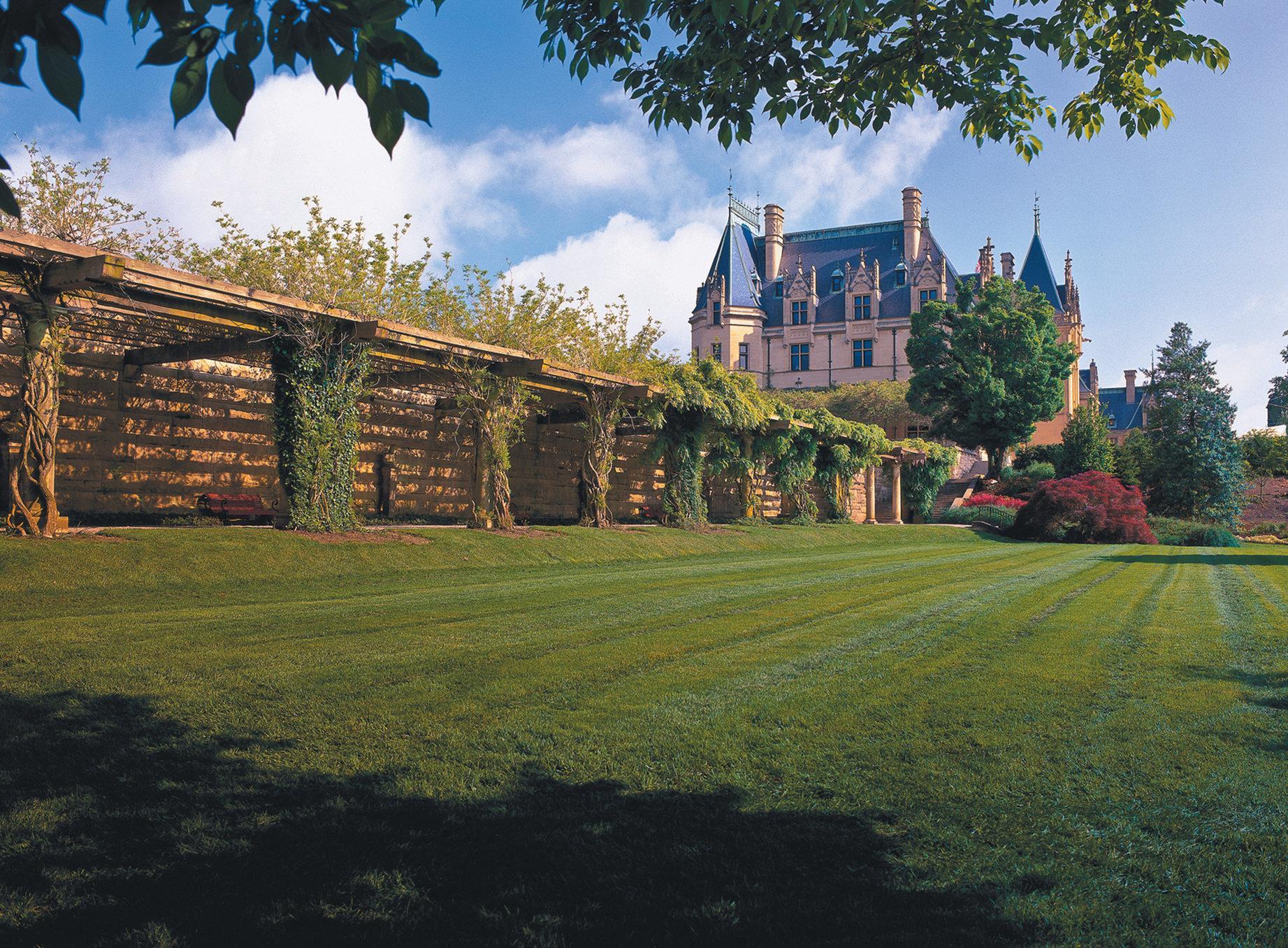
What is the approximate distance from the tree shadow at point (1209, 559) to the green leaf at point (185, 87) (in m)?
19.2

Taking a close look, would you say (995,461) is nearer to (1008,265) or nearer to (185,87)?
(1008,265)

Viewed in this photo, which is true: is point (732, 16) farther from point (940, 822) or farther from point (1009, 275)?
point (1009, 275)

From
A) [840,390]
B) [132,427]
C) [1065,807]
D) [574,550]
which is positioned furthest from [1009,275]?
[1065,807]

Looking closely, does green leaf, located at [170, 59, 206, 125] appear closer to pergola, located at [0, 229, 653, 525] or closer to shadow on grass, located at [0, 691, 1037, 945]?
shadow on grass, located at [0, 691, 1037, 945]

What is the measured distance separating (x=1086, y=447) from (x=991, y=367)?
282 inches

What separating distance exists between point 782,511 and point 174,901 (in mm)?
29655

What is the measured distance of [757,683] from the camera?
517 centimetres

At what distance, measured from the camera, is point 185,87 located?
6.47 feet

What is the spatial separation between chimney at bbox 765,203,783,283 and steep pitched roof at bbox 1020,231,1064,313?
18.3m

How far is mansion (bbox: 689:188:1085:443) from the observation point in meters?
62.0

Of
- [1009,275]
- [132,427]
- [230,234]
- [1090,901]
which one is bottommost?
[1090,901]

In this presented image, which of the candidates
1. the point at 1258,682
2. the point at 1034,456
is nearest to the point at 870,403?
the point at 1034,456

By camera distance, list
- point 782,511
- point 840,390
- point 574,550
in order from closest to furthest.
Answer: point 574,550 → point 782,511 → point 840,390

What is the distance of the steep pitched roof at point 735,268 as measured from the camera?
64688mm
